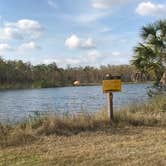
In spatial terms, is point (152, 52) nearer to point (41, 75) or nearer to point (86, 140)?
point (86, 140)

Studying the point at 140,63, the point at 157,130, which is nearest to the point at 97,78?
the point at 140,63

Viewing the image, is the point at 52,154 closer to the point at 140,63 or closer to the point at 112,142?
the point at 112,142

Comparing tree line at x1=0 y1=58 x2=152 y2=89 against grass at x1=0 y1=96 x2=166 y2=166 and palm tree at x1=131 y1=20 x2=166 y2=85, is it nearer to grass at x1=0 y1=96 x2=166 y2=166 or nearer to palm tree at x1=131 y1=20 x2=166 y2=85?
palm tree at x1=131 y1=20 x2=166 y2=85

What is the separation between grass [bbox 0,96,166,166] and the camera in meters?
5.83

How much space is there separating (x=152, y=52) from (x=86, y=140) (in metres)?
6.89

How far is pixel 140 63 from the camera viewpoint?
13.7m

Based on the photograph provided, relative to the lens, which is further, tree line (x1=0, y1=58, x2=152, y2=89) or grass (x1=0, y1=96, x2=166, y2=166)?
tree line (x1=0, y1=58, x2=152, y2=89)

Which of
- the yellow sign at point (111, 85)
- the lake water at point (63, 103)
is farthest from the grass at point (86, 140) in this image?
the lake water at point (63, 103)

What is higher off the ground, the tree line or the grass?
the tree line

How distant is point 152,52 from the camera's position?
13.5 metres

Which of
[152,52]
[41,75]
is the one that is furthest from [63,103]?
[41,75]

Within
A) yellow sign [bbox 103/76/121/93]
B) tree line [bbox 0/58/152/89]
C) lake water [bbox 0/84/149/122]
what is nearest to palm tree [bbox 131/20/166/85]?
lake water [bbox 0/84/149/122]

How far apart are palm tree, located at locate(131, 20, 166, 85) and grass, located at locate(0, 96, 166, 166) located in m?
3.27

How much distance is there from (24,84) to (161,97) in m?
76.6
